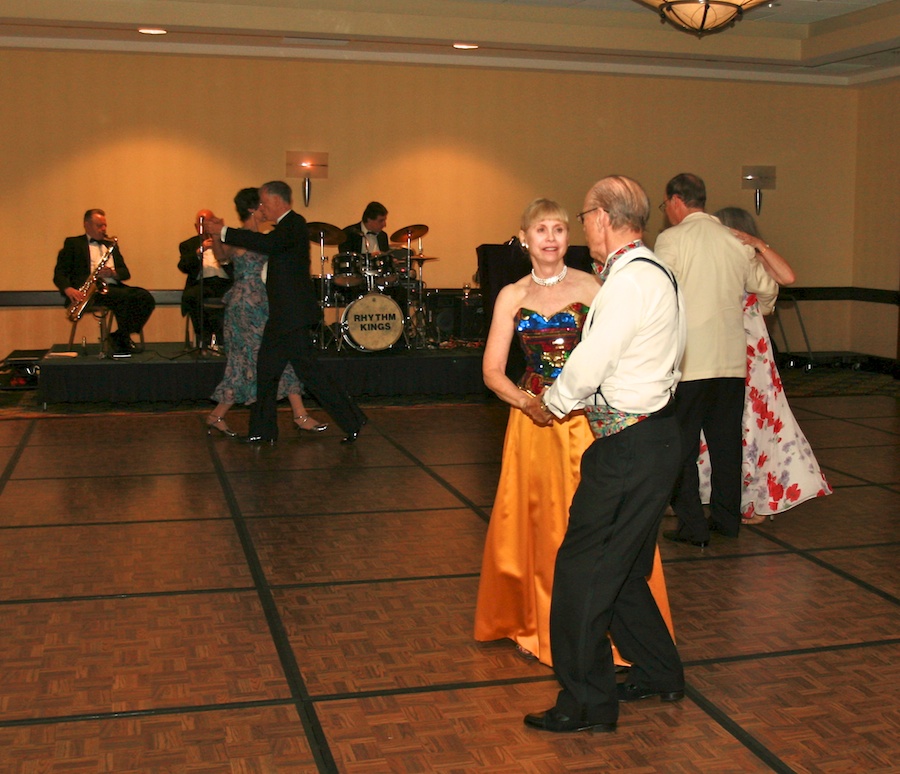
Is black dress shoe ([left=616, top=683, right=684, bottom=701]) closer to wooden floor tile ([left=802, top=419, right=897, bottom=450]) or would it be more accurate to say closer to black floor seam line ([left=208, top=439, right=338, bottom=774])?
black floor seam line ([left=208, top=439, right=338, bottom=774])

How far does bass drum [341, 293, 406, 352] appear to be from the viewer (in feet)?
29.9

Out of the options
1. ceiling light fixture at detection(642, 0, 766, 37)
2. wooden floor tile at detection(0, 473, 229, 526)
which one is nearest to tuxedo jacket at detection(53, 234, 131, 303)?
wooden floor tile at detection(0, 473, 229, 526)

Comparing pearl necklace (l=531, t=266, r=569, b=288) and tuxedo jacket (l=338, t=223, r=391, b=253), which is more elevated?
tuxedo jacket (l=338, t=223, r=391, b=253)

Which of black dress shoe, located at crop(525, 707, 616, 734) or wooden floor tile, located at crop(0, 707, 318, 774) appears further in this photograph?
black dress shoe, located at crop(525, 707, 616, 734)

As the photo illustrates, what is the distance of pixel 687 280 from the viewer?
4359 millimetres

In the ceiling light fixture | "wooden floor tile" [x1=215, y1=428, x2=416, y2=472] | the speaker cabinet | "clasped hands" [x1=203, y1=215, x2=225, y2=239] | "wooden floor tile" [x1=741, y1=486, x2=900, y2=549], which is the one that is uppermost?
the ceiling light fixture

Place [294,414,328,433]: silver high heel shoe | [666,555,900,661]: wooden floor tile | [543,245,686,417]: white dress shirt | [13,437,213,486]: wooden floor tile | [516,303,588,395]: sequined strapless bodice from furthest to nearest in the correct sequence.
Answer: [294,414,328,433]: silver high heel shoe
[13,437,213,486]: wooden floor tile
[666,555,900,661]: wooden floor tile
[516,303,588,395]: sequined strapless bodice
[543,245,686,417]: white dress shirt

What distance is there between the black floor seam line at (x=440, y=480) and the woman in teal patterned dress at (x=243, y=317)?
85cm

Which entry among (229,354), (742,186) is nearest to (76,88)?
(229,354)

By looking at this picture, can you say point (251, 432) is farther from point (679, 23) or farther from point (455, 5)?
point (455, 5)

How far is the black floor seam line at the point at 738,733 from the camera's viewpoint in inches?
109

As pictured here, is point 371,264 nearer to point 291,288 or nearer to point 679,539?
point 291,288

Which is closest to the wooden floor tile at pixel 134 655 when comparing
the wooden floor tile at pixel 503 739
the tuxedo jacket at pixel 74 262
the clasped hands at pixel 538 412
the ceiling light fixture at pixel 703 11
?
the wooden floor tile at pixel 503 739

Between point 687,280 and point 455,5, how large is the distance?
5.53 m
